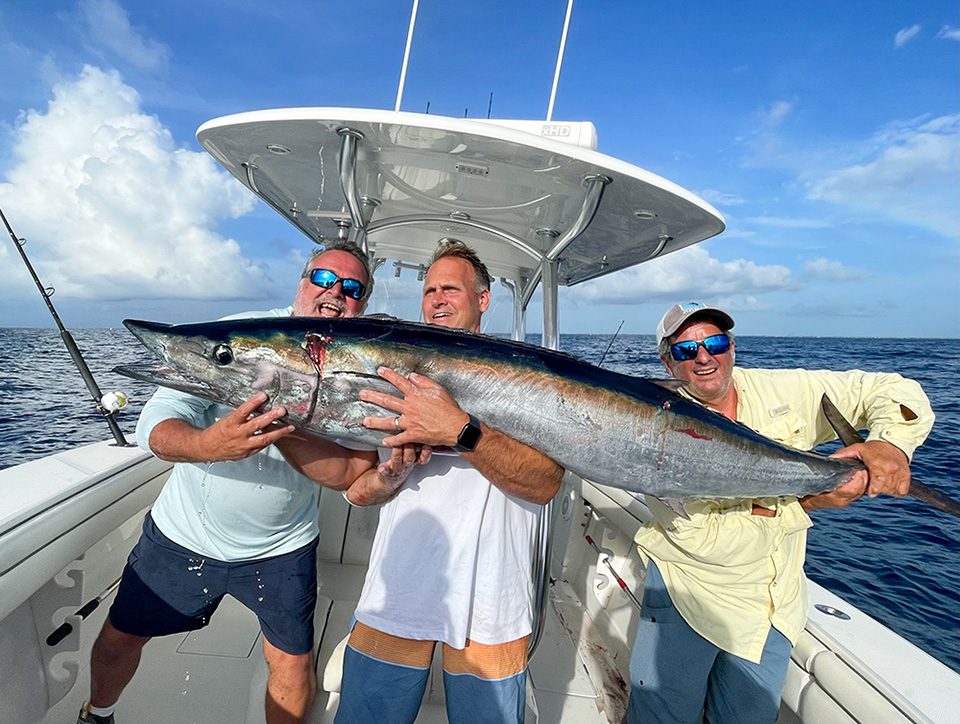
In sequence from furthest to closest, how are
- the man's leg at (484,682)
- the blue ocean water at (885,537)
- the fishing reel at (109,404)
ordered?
1. the blue ocean water at (885,537)
2. the fishing reel at (109,404)
3. the man's leg at (484,682)

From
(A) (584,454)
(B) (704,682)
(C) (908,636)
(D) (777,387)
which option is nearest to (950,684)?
(B) (704,682)

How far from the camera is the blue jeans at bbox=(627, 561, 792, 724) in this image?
238cm

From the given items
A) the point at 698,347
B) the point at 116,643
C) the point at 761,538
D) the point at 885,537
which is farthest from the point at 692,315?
the point at 885,537

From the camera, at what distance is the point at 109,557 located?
347 centimetres

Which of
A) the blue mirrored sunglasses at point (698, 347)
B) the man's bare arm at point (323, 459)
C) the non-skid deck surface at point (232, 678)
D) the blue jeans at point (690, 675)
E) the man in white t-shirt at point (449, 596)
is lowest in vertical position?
the non-skid deck surface at point (232, 678)

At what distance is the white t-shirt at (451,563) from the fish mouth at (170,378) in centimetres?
78

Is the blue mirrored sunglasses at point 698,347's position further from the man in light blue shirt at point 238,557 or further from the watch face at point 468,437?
the man in light blue shirt at point 238,557

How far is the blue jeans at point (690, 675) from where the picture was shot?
7.79 ft

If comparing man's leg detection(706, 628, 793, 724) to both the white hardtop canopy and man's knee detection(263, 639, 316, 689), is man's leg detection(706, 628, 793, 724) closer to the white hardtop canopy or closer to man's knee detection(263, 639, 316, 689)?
man's knee detection(263, 639, 316, 689)

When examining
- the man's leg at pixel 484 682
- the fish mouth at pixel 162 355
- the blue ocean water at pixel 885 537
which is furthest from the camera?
the blue ocean water at pixel 885 537

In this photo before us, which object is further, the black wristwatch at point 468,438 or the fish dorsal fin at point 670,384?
the fish dorsal fin at point 670,384

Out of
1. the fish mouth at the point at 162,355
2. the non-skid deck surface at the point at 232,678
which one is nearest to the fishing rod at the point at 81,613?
the non-skid deck surface at the point at 232,678

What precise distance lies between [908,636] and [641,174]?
646 centimetres

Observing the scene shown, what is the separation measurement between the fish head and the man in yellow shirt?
5.39 feet
